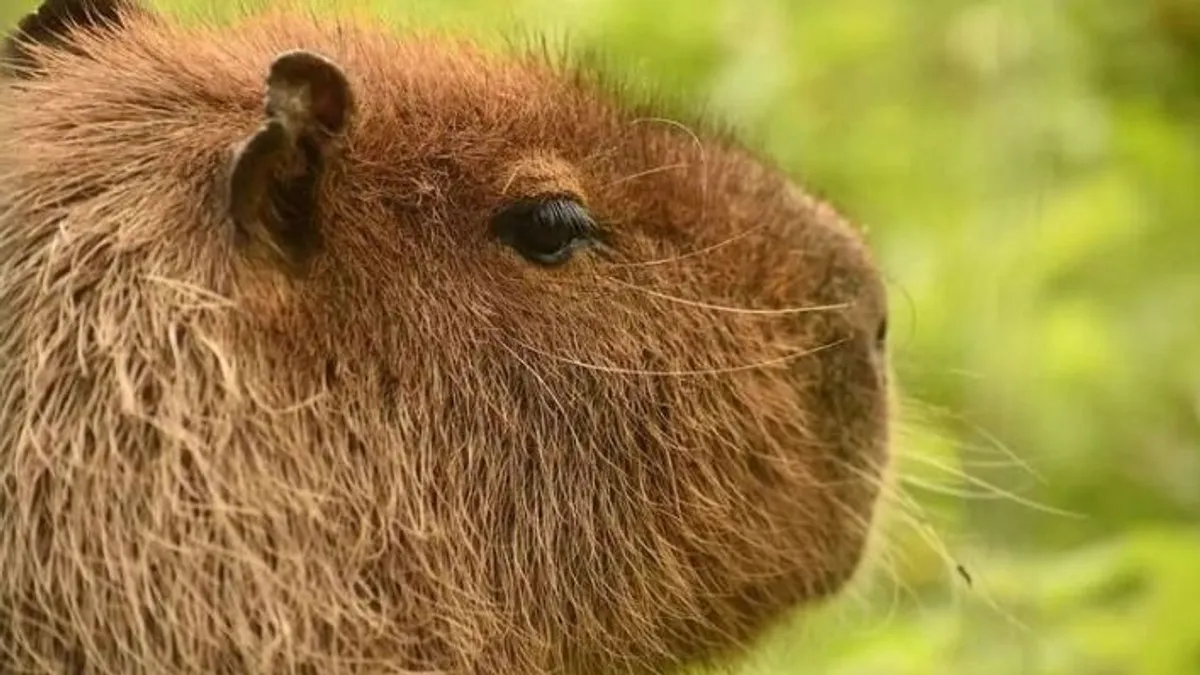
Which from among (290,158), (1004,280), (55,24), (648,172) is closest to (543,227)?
(648,172)

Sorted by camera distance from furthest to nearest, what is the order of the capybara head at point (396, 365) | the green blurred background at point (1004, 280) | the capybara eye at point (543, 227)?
the green blurred background at point (1004, 280) < the capybara eye at point (543, 227) < the capybara head at point (396, 365)

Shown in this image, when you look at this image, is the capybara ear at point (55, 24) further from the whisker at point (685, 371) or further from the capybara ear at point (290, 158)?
the whisker at point (685, 371)

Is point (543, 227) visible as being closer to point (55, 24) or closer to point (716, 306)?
point (716, 306)

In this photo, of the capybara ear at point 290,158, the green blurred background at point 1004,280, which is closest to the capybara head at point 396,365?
the capybara ear at point 290,158

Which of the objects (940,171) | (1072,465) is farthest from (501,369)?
(940,171)

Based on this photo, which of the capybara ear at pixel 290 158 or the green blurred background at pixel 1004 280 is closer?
the capybara ear at pixel 290 158

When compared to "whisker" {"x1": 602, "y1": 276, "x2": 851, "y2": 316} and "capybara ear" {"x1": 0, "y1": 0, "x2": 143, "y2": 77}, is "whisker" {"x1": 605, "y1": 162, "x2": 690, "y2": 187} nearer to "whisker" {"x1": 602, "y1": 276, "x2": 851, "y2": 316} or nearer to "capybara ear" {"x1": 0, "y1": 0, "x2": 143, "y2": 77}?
"whisker" {"x1": 602, "y1": 276, "x2": 851, "y2": 316}

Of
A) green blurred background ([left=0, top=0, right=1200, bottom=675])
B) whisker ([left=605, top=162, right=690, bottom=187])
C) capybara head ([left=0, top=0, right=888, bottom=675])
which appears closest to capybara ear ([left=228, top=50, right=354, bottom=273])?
capybara head ([left=0, top=0, right=888, bottom=675])
